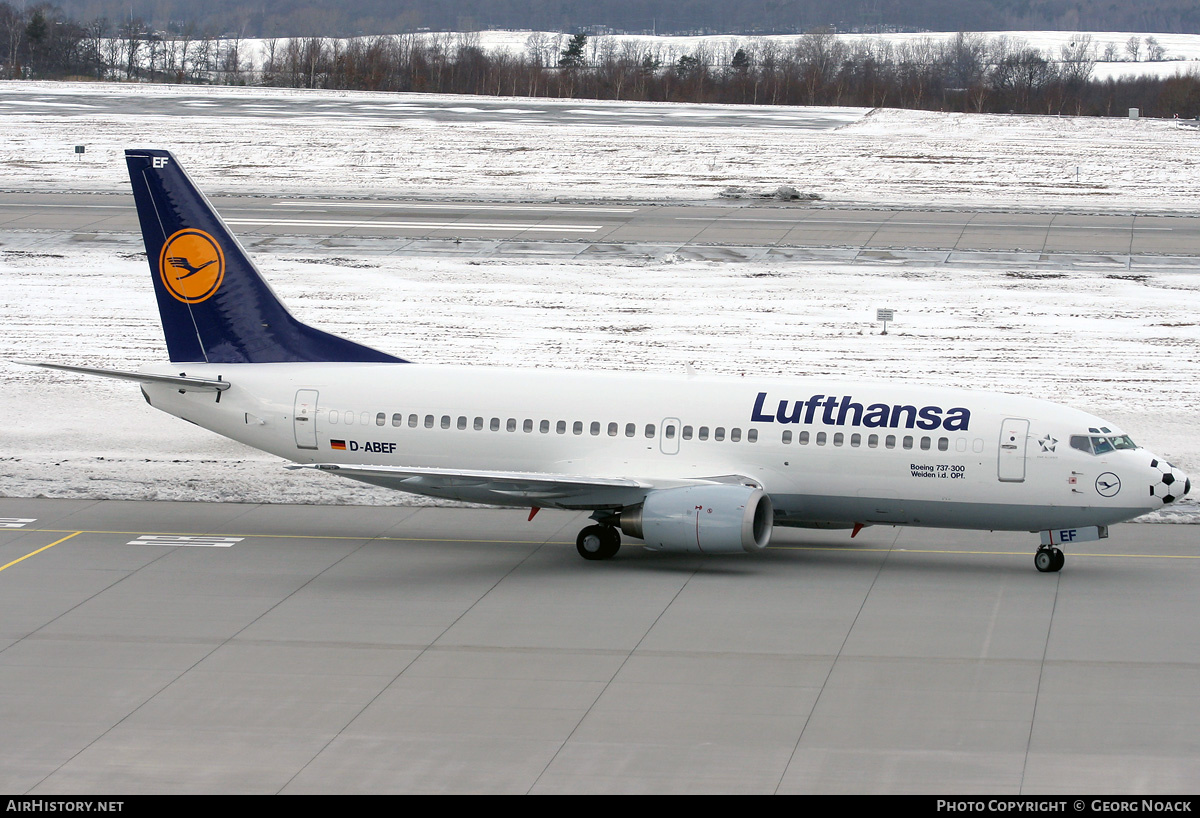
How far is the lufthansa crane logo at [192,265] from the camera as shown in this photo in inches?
1200

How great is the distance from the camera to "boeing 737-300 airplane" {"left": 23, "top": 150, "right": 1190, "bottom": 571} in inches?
1032

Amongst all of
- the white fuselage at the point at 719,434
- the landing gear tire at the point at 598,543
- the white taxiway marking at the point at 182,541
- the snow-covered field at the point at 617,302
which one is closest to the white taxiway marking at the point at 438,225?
the snow-covered field at the point at 617,302

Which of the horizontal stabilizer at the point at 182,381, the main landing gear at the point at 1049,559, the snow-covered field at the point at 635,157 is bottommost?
the main landing gear at the point at 1049,559

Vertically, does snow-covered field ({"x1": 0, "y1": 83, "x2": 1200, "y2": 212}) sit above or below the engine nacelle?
above

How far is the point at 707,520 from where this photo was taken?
26.0 meters

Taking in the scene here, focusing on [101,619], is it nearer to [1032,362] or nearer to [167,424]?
[167,424]

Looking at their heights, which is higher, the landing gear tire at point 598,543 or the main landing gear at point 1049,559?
the main landing gear at point 1049,559

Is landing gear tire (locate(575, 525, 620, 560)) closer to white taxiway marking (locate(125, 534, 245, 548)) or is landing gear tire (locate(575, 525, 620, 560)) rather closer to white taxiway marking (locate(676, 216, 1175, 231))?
white taxiway marking (locate(125, 534, 245, 548))

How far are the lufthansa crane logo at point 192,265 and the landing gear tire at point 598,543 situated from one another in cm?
982

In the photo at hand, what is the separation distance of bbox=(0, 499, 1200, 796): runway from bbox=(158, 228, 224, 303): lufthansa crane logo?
4.92m

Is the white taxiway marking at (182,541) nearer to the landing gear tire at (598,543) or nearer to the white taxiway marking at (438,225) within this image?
the landing gear tire at (598,543)

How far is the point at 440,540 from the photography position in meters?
29.5

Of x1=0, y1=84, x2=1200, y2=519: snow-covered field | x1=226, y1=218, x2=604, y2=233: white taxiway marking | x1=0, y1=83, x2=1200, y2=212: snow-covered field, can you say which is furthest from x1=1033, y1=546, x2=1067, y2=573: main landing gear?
x1=0, y1=83, x2=1200, y2=212: snow-covered field
